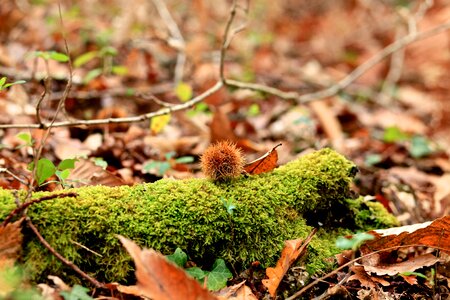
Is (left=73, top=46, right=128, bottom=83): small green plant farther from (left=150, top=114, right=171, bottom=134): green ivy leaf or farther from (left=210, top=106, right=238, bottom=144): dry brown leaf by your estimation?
(left=210, top=106, right=238, bottom=144): dry brown leaf

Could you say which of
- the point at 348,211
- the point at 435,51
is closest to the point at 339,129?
the point at 348,211

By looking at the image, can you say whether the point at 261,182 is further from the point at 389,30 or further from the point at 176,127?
the point at 389,30

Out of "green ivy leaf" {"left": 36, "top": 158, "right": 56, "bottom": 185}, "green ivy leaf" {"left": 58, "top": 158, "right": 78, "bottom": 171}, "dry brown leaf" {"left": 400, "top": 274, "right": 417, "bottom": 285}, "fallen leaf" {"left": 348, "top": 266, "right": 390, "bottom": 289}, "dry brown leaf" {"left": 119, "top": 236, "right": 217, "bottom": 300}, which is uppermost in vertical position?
"green ivy leaf" {"left": 36, "top": 158, "right": 56, "bottom": 185}

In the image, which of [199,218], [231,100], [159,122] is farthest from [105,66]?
[199,218]

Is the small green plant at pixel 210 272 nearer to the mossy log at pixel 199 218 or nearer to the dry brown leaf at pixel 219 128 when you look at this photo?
the mossy log at pixel 199 218

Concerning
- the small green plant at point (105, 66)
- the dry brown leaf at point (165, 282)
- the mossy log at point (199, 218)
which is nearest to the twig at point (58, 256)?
the mossy log at point (199, 218)

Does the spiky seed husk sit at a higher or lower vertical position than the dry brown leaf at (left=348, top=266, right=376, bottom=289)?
higher

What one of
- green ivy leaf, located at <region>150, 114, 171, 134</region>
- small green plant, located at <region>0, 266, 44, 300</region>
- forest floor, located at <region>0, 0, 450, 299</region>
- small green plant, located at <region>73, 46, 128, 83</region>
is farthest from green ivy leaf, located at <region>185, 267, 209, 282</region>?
small green plant, located at <region>73, 46, 128, 83</region>
